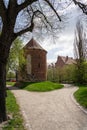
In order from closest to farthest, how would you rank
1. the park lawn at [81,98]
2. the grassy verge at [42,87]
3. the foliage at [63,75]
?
the park lawn at [81,98] < the grassy verge at [42,87] < the foliage at [63,75]

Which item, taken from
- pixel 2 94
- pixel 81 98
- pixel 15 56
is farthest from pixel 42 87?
pixel 2 94

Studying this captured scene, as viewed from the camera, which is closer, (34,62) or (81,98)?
(81,98)

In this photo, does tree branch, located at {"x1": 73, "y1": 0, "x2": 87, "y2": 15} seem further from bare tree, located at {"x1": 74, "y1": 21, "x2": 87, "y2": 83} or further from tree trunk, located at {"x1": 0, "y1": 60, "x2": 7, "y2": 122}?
bare tree, located at {"x1": 74, "y1": 21, "x2": 87, "y2": 83}

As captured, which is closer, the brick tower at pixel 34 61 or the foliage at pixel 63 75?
the brick tower at pixel 34 61

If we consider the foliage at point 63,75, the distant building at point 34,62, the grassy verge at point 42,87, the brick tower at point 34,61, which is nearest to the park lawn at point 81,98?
the grassy verge at point 42,87

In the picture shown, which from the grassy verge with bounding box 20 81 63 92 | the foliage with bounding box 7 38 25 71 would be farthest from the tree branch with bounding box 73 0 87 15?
the foliage with bounding box 7 38 25 71

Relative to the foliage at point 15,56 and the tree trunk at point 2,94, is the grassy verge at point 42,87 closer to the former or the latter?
the foliage at point 15,56

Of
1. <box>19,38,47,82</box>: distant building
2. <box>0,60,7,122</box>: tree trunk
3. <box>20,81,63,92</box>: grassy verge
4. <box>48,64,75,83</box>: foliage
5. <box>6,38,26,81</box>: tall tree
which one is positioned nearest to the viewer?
<box>0,60,7,122</box>: tree trunk

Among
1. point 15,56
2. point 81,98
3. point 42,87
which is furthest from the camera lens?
point 15,56

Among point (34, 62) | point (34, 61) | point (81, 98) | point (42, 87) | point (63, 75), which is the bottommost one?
point (81, 98)

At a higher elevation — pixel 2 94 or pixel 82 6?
pixel 82 6

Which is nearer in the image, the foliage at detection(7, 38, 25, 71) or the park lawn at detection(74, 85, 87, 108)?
the park lawn at detection(74, 85, 87, 108)

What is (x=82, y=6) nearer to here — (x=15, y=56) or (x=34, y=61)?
(x=15, y=56)

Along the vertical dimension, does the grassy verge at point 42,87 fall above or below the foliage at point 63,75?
below
